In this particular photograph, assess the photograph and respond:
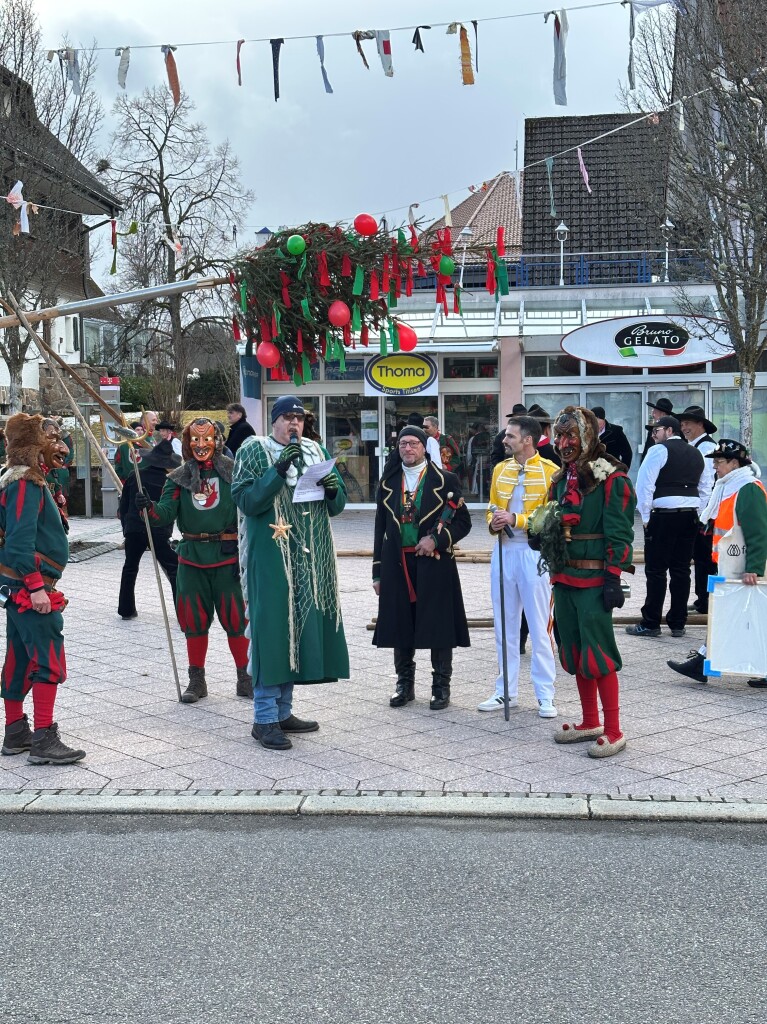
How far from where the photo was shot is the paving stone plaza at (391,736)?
6.15 m

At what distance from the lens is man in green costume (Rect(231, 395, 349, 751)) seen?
6785 millimetres

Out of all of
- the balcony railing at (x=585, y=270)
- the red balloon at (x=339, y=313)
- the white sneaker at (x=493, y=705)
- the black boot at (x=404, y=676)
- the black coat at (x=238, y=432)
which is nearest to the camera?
the red balloon at (x=339, y=313)

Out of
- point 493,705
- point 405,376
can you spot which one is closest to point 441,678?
point 493,705

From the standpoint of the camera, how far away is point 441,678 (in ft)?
25.7

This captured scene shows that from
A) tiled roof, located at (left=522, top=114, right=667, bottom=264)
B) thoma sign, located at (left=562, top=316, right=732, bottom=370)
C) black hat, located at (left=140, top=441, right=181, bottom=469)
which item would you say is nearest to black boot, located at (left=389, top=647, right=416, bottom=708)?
black hat, located at (left=140, top=441, right=181, bottom=469)

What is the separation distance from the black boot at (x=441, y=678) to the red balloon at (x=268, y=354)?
212 cm

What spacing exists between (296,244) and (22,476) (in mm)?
2154

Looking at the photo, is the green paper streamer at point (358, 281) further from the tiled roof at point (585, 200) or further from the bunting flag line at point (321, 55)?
the tiled roof at point (585, 200)

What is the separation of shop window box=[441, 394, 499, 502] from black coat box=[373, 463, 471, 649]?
15.7 m

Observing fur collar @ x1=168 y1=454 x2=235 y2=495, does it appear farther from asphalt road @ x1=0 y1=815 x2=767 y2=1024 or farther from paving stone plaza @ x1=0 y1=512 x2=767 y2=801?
asphalt road @ x1=0 y1=815 x2=767 y2=1024

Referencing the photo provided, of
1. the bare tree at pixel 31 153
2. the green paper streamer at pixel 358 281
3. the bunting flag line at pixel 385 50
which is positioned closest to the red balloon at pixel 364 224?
the green paper streamer at pixel 358 281

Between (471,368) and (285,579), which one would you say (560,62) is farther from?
(471,368)

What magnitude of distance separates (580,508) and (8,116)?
15042mm

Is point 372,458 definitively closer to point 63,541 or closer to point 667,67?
point 667,67
